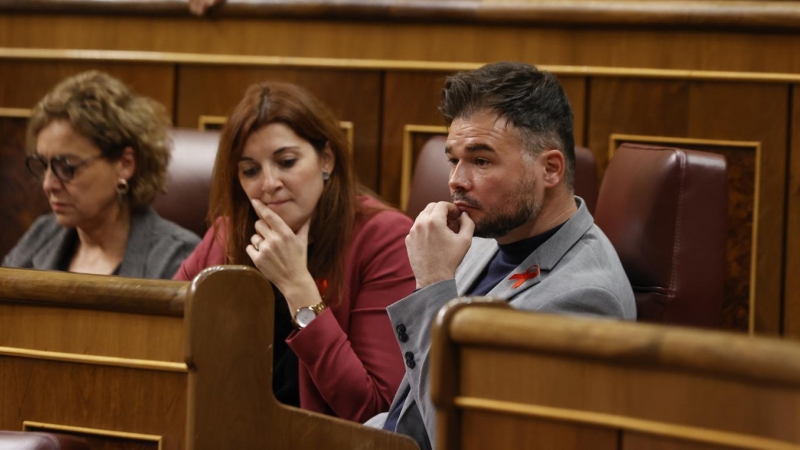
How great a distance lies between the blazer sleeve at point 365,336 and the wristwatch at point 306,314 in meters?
0.02

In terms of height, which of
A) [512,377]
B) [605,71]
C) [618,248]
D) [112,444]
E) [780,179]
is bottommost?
[112,444]

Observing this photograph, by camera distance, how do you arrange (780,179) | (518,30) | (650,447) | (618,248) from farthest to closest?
(518,30) < (780,179) < (618,248) < (650,447)

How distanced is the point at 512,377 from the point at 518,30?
1.20 m

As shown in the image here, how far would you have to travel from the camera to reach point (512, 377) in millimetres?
759

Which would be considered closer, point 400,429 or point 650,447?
point 650,447

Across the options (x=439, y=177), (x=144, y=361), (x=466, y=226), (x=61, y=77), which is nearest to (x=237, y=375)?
(x=144, y=361)

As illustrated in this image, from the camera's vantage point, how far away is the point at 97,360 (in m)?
1.00

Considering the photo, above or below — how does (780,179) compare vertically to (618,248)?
above

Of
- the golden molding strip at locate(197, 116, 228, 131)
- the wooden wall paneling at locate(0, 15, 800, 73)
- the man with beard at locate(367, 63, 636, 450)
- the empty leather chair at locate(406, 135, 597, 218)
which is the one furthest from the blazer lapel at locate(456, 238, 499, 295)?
the golden molding strip at locate(197, 116, 228, 131)

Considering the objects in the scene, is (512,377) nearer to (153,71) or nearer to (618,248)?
(618,248)

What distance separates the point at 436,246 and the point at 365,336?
0.94ft

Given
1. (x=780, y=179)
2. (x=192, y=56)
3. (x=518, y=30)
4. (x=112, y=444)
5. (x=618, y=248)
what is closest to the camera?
(x=112, y=444)

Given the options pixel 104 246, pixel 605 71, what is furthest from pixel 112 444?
pixel 605 71

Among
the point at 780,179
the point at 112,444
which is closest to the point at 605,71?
the point at 780,179
